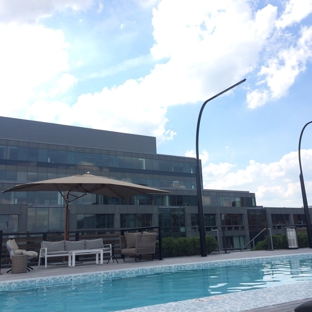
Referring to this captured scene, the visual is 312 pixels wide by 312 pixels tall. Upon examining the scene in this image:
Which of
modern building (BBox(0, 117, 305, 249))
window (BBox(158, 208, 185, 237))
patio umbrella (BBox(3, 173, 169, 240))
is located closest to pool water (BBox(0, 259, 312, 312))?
patio umbrella (BBox(3, 173, 169, 240))

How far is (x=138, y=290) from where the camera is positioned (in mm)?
6219

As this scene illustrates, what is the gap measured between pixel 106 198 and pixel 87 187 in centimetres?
2791

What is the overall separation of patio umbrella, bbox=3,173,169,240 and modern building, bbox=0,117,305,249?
1921cm

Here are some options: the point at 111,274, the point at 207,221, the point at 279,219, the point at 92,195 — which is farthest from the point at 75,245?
the point at 279,219

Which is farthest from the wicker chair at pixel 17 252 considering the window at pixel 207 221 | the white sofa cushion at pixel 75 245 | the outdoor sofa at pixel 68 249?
the window at pixel 207 221

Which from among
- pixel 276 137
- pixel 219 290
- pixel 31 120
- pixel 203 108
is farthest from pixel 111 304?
pixel 31 120

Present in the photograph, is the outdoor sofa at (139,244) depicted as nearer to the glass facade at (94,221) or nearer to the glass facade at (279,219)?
the glass facade at (94,221)

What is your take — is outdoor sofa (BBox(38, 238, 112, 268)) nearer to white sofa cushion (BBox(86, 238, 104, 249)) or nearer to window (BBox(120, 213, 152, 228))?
white sofa cushion (BBox(86, 238, 104, 249))

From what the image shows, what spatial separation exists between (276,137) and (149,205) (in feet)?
78.7

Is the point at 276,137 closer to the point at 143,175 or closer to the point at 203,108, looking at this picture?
the point at 203,108

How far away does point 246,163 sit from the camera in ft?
71.8

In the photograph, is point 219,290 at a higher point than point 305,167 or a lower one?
lower

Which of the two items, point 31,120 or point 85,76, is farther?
point 31,120

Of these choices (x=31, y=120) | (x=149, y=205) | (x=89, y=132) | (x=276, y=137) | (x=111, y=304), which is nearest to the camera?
(x=111, y=304)
